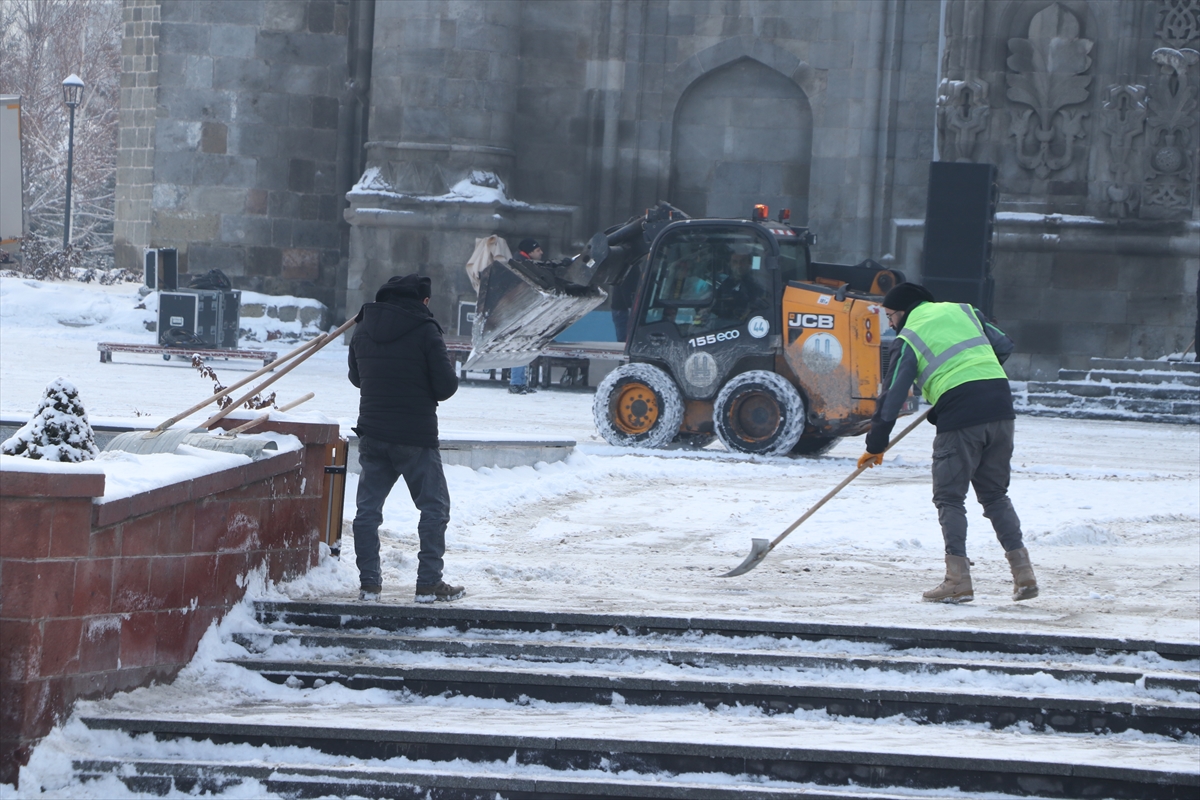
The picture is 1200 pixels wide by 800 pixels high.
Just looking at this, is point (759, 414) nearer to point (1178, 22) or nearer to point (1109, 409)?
point (1109, 409)

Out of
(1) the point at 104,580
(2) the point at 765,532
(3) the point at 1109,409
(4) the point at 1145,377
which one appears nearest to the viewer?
(1) the point at 104,580

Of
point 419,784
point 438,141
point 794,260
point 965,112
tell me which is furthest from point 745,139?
point 419,784

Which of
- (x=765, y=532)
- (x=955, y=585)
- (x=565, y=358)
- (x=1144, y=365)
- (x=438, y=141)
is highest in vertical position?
(x=438, y=141)

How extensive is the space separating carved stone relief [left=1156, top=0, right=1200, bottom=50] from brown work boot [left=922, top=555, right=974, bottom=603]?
1635 centimetres

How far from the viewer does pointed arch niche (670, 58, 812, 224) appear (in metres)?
24.9

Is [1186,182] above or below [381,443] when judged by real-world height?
above

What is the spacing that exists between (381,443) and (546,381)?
14.3m

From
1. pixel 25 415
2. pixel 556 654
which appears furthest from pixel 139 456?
pixel 25 415

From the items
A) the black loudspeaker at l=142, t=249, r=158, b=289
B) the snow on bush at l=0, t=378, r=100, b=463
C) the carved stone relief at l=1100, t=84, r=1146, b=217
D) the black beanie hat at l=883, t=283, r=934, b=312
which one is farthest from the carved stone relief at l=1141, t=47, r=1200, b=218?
the snow on bush at l=0, t=378, r=100, b=463

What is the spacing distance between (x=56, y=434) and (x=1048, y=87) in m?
19.0

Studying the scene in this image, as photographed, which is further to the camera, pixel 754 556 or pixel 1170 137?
pixel 1170 137

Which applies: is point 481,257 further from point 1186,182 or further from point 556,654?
point 556,654

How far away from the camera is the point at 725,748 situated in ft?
18.1

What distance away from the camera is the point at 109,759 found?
549cm
